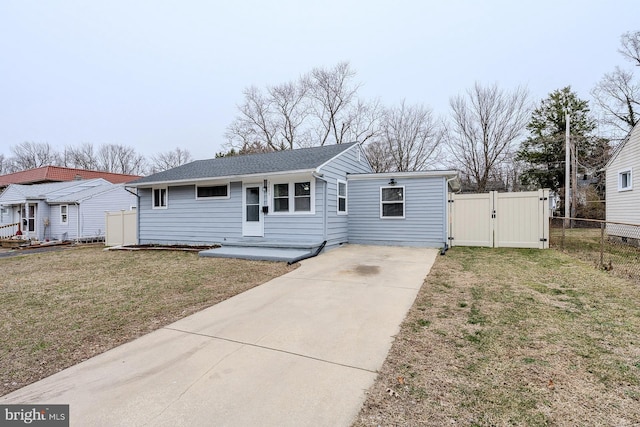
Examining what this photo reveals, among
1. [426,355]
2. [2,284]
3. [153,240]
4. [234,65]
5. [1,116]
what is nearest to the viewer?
[426,355]

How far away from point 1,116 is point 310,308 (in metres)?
43.5

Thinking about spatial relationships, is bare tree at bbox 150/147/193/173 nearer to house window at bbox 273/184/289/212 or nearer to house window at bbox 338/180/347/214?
house window at bbox 273/184/289/212

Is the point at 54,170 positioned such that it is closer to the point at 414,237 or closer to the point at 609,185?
the point at 414,237

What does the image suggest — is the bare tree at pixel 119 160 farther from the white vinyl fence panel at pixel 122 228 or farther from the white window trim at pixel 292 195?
the white window trim at pixel 292 195

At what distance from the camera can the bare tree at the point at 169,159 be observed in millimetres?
40344

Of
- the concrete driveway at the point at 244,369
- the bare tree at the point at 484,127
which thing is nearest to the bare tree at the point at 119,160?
the bare tree at the point at 484,127

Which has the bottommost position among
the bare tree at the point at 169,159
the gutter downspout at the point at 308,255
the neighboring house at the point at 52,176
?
the gutter downspout at the point at 308,255

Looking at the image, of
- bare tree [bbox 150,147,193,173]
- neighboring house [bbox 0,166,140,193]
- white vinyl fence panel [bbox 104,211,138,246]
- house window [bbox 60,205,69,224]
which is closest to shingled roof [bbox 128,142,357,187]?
white vinyl fence panel [bbox 104,211,138,246]

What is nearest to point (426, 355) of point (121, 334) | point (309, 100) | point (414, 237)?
point (121, 334)

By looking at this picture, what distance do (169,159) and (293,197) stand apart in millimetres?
37503

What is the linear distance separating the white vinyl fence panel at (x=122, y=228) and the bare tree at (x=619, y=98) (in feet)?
102

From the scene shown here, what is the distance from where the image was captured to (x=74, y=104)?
2472 cm

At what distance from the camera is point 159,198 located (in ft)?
39.5

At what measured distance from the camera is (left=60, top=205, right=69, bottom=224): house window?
17203 mm
